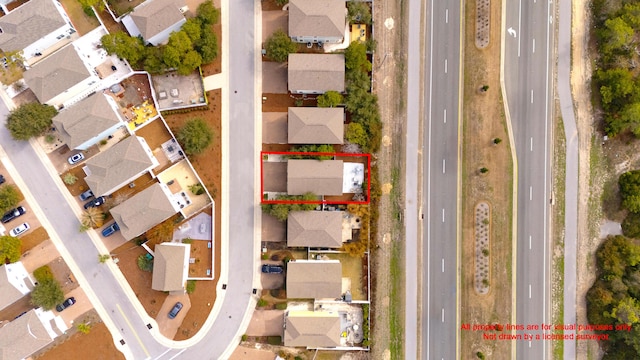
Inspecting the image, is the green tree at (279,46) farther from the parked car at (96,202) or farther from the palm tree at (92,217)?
the palm tree at (92,217)

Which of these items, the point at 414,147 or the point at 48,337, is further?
the point at 414,147

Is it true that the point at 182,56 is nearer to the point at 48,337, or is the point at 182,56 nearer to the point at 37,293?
the point at 37,293

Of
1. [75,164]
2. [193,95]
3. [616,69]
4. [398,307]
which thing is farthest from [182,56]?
[616,69]

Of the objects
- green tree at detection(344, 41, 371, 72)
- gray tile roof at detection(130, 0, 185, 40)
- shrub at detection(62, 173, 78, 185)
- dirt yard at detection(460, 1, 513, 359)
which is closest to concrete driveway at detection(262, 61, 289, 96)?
green tree at detection(344, 41, 371, 72)

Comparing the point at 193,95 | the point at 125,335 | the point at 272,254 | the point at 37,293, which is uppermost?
the point at 193,95

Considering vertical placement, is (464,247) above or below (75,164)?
below

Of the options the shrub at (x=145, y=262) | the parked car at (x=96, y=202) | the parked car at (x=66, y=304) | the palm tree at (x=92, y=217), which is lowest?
the parked car at (x=66, y=304)

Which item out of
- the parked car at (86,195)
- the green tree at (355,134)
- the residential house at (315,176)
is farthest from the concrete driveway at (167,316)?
the green tree at (355,134)
